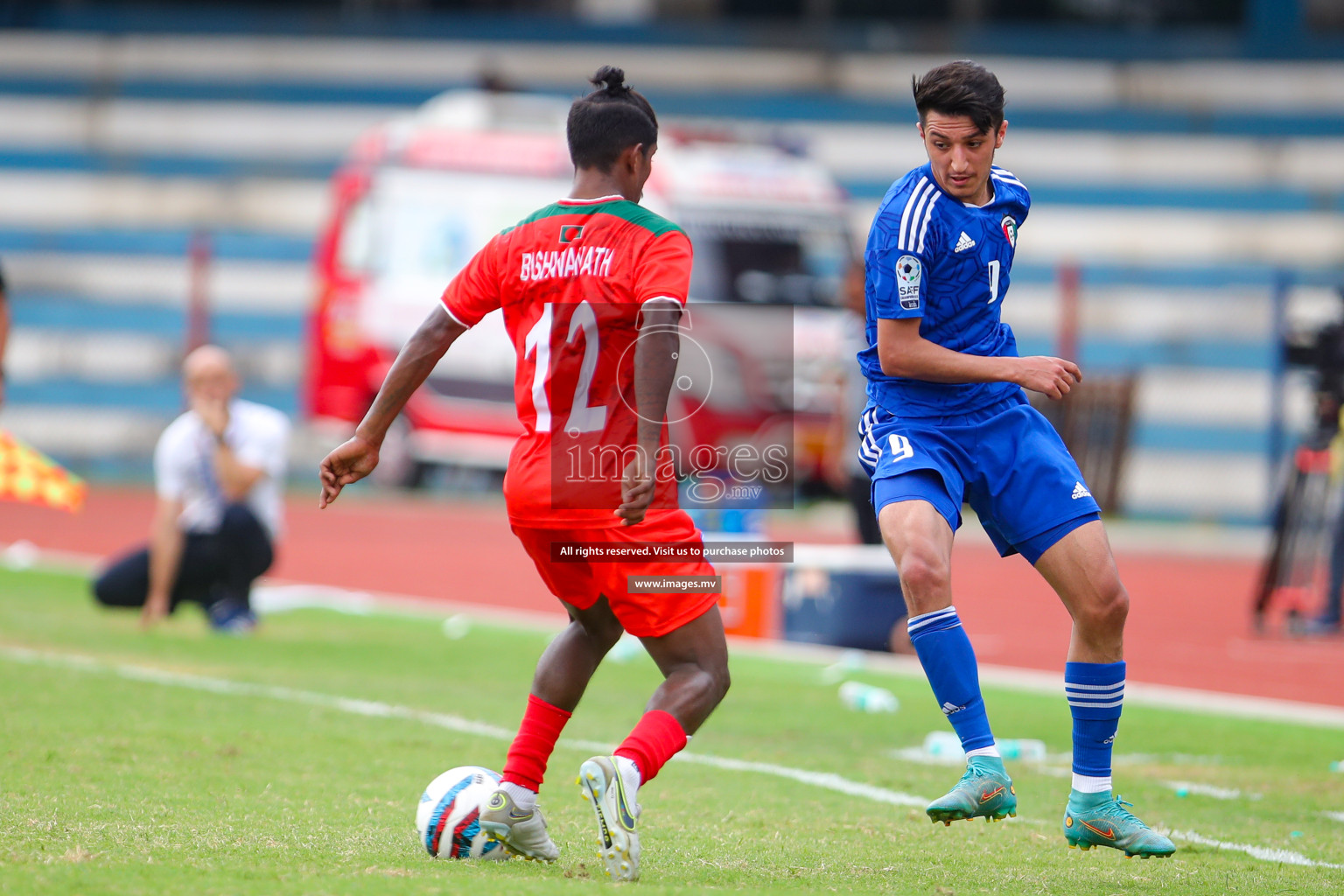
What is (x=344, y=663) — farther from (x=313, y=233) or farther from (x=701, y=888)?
(x=313, y=233)

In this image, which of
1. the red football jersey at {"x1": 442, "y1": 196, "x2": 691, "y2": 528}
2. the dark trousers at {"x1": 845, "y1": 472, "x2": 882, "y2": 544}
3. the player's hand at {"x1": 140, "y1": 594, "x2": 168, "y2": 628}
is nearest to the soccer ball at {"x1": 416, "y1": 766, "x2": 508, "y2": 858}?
the red football jersey at {"x1": 442, "y1": 196, "x2": 691, "y2": 528}

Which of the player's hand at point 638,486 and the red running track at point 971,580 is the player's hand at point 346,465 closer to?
the player's hand at point 638,486

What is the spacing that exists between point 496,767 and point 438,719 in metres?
1.22

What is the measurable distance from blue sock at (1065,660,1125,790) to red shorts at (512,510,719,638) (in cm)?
106

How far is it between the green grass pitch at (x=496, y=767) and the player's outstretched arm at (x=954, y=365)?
1.34 meters

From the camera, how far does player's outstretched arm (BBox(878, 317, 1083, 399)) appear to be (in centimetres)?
480

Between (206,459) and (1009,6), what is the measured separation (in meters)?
20.8

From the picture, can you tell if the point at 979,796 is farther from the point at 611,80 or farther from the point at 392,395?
the point at 611,80

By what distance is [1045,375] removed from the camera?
4.80 meters

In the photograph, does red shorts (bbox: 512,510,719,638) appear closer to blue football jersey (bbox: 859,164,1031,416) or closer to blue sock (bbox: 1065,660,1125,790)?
blue football jersey (bbox: 859,164,1031,416)

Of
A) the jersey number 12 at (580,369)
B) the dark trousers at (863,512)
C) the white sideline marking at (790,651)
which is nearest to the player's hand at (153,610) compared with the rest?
the white sideline marking at (790,651)

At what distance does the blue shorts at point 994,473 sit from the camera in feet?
16.2

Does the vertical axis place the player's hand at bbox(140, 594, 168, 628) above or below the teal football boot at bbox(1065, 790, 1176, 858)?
below

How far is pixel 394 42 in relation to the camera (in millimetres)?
27219
